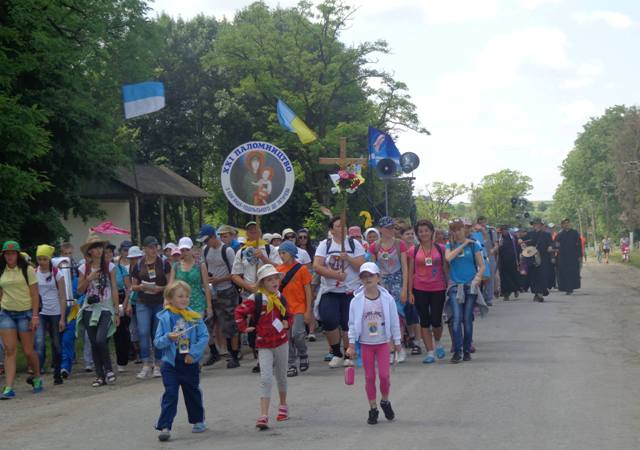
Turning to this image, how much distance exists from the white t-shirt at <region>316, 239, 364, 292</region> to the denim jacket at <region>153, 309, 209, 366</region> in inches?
169

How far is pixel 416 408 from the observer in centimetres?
948

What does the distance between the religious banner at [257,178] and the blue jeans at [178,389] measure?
567cm

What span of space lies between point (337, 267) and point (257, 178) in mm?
2227

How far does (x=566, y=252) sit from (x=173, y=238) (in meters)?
38.3

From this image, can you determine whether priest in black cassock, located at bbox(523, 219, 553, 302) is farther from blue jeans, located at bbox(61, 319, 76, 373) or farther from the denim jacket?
the denim jacket

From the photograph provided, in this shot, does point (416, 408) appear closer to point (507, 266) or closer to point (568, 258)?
point (507, 266)

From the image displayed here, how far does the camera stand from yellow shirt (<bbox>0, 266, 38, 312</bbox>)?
1197cm

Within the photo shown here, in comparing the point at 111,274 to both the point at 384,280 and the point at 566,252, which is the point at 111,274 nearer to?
the point at 384,280

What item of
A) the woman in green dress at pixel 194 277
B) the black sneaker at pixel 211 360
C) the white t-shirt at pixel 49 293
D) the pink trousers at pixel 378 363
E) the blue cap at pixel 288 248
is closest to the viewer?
the pink trousers at pixel 378 363

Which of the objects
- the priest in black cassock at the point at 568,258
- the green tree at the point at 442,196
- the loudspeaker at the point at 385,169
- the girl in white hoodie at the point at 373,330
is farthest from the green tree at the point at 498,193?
the girl in white hoodie at the point at 373,330

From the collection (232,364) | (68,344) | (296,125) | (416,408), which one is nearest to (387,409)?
(416,408)

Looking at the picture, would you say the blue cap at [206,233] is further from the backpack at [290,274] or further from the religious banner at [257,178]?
the backpack at [290,274]

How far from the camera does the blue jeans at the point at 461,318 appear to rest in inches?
510

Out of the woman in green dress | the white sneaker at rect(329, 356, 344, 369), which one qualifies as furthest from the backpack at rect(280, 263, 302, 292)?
the white sneaker at rect(329, 356, 344, 369)
